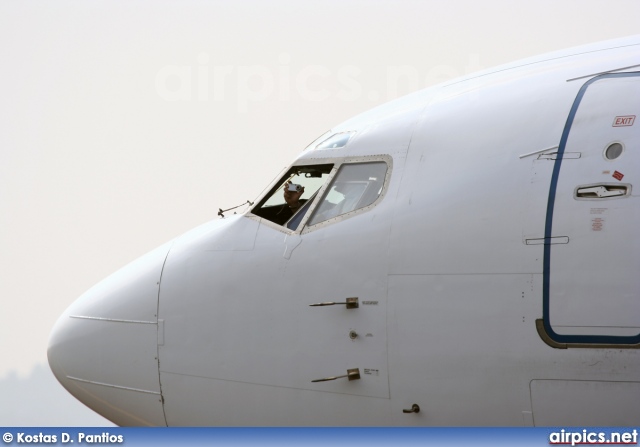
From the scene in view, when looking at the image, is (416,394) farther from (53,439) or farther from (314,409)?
(53,439)

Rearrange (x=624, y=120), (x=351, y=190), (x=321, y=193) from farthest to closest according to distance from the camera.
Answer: (x=321, y=193) < (x=351, y=190) < (x=624, y=120)

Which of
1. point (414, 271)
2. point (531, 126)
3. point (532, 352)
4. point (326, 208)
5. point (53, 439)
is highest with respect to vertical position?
point (531, 126)

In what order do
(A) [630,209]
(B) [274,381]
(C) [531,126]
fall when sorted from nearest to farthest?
(A) [630,209], (C) [531,126], (B) [274,381]

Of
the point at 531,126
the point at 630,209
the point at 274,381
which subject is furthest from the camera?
the point at 274,381

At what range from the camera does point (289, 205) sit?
11.1 m

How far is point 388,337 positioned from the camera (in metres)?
9.80

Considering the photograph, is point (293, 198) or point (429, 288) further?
point (293, 198)

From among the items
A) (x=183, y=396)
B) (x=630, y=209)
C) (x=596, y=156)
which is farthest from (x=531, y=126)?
(x=183, y=396)

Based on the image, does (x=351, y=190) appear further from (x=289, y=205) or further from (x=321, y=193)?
(x=289, y=205)

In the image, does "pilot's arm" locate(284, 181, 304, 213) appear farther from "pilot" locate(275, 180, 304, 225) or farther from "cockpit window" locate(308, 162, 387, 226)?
"cockpit window" locate(308, 162, 387, 226)

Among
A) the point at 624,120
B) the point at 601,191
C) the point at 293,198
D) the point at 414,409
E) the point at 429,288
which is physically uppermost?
the point at 624,120

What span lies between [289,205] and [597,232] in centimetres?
369

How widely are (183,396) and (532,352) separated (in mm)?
4081

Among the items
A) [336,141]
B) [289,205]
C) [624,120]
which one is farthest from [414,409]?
[624,120]
